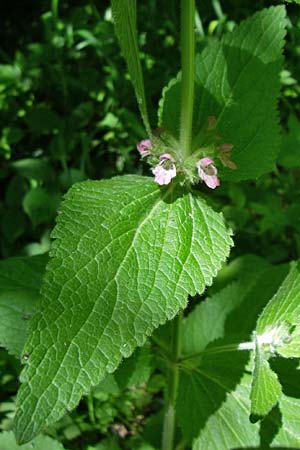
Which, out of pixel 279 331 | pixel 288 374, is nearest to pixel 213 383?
pixel 288 374

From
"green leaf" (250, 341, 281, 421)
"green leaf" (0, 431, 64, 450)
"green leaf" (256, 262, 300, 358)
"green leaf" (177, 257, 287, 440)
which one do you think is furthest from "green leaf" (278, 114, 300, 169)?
"green leaf" (0, 431, 64, 450)

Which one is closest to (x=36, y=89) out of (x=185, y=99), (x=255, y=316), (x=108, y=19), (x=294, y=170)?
(x=108, y=19)

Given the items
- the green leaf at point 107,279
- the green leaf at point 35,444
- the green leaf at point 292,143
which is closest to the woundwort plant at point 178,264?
the green leaf at point 107,279

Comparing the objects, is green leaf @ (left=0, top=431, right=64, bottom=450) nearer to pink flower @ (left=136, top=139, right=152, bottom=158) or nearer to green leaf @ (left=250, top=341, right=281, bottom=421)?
green leaf @ (left=250, top=341, right=281, bottom=421)

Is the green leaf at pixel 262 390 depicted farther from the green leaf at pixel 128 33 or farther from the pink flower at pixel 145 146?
the green leaf at pixel 128 33

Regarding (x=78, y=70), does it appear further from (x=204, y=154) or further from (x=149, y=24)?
(x=204, y=154)

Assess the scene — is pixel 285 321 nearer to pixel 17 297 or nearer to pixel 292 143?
pixel 17 297
